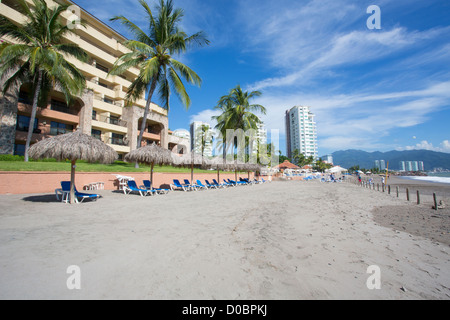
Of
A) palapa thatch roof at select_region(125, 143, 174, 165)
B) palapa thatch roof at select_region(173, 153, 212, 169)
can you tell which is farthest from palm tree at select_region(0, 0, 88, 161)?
palapa thatch roof at select_region(173, 153, 212, 169)

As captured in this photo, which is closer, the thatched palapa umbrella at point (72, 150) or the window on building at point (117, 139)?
the thatched palapa umbrella at point (72, 150)

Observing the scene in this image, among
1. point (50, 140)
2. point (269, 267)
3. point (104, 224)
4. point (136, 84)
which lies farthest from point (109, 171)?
point (269, 267)

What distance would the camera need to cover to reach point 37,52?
Answer: 12.1m

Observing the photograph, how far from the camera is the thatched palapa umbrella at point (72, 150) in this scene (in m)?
6.66

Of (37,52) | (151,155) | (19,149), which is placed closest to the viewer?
(151,155)

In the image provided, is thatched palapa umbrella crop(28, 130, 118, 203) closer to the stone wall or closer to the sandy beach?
the sandy beach

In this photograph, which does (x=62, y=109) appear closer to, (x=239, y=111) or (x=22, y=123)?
(x=22, y=123)

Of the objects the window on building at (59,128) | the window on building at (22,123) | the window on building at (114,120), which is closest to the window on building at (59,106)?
the window on building at (59,128)

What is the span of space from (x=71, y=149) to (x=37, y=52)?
1043 centimetres

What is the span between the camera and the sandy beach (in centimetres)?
212

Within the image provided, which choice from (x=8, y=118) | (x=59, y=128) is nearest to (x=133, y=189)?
(x=8, y=118)

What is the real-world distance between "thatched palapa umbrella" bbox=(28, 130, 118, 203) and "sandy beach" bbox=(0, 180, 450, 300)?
90.4 inches

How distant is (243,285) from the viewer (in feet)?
7.32

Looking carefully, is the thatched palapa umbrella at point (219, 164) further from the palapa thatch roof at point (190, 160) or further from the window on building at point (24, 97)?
the window on building at point (24, 97)
